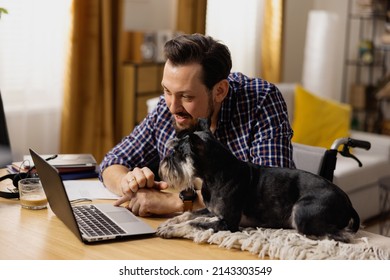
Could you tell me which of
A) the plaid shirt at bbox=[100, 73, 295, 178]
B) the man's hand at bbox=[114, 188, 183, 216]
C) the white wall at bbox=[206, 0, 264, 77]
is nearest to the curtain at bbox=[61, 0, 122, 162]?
the white wall at bbox=[206, 0, 264, 77]

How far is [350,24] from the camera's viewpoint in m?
5.58

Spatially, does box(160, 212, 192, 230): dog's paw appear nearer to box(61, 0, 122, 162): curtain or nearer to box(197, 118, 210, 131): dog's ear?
box(197, 118, 210, 131): dog's ear

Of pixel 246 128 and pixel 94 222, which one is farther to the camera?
pixel 246 128

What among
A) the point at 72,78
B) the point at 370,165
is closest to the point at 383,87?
the point at 370,165

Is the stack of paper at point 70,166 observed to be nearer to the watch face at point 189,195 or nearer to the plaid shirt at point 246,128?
the plaid shirt at point 246,128

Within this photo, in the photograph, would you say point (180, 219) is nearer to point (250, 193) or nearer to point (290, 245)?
point (250, 193)

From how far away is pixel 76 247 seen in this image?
1394mm

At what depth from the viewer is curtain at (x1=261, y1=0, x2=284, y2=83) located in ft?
16.9

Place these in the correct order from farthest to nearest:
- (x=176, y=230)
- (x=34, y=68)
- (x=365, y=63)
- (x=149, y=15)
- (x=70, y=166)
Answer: (x=365, y=63) < (x=149, y=15) < (x=34, y=68) < (x=70, y=166) < (x=176, y=230)

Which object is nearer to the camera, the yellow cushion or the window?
the window

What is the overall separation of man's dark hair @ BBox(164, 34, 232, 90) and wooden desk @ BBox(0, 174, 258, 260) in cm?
47

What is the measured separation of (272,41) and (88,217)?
12.8ft

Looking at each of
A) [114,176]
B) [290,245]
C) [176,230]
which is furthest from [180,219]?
[114,176]

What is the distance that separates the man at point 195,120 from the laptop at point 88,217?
3.0 inches
